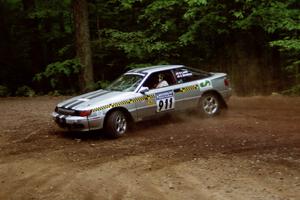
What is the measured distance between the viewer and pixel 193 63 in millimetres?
21688

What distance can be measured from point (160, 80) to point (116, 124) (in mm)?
1975

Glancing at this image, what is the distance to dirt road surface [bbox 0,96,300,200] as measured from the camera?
8.27 metres

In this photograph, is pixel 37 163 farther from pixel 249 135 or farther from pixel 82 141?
pixel 249 135

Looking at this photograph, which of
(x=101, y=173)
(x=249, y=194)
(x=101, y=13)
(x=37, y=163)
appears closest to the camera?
(x=249, y=194)

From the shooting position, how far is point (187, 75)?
13.9 m

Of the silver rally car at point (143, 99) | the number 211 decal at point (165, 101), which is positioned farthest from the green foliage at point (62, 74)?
the number 211 decal at point (165, 101)

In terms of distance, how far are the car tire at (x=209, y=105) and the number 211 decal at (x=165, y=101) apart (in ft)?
3.38

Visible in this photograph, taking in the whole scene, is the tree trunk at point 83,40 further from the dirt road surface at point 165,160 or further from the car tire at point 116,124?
the car tire at point 116,124

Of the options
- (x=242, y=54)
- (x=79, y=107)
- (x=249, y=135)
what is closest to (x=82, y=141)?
(x=79, y=107)

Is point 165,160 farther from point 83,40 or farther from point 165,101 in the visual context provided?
point 83,40

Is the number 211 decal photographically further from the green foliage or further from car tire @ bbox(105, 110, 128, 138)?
the green foliage

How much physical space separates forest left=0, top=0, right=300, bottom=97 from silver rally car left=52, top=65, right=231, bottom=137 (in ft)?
14.5

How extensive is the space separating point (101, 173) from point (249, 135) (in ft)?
13.4

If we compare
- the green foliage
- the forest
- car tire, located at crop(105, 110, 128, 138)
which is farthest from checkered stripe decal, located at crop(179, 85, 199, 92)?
the green foliage
